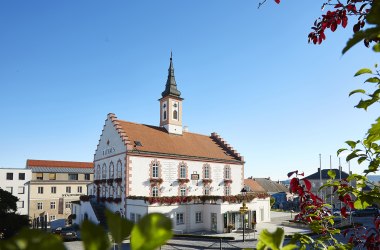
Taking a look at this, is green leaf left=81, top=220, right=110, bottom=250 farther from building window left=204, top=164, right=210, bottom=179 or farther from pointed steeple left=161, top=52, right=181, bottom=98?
pointed steeple left=161, top=52, right=181, bottom=98

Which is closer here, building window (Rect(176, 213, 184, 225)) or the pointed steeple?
building window (Rect(176, 213, 184, 225))

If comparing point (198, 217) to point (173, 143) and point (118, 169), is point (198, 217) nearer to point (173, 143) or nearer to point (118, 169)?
point (173, 143)

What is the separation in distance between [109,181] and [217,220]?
11912 millimetres

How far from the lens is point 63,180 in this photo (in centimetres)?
5175

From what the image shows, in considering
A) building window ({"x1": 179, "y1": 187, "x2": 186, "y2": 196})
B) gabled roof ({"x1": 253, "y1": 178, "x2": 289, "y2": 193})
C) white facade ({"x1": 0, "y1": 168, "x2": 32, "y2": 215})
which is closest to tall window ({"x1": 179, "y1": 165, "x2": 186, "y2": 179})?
building window ({"x1": 179, "y1": 187, "x2": 186, "y2": 196})

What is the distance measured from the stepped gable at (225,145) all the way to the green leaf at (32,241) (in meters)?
38.0

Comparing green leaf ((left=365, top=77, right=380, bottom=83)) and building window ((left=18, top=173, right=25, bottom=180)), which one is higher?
green leaf ((left=365, top=77, right=380, bottom=83))

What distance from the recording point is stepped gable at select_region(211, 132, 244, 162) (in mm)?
37875

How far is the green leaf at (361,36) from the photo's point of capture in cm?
81

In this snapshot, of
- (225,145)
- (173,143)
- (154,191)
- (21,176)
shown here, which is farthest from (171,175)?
(21,176)

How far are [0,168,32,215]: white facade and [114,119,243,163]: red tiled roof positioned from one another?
27448mm

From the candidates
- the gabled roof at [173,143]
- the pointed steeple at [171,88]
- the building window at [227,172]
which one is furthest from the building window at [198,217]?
the pointed steeple at [171,88]

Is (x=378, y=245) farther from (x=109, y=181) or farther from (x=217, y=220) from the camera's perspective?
(x=109, y=181)

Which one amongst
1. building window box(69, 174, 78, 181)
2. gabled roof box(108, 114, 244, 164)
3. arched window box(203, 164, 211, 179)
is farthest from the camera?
building window box(69, 174, 78, 181)
